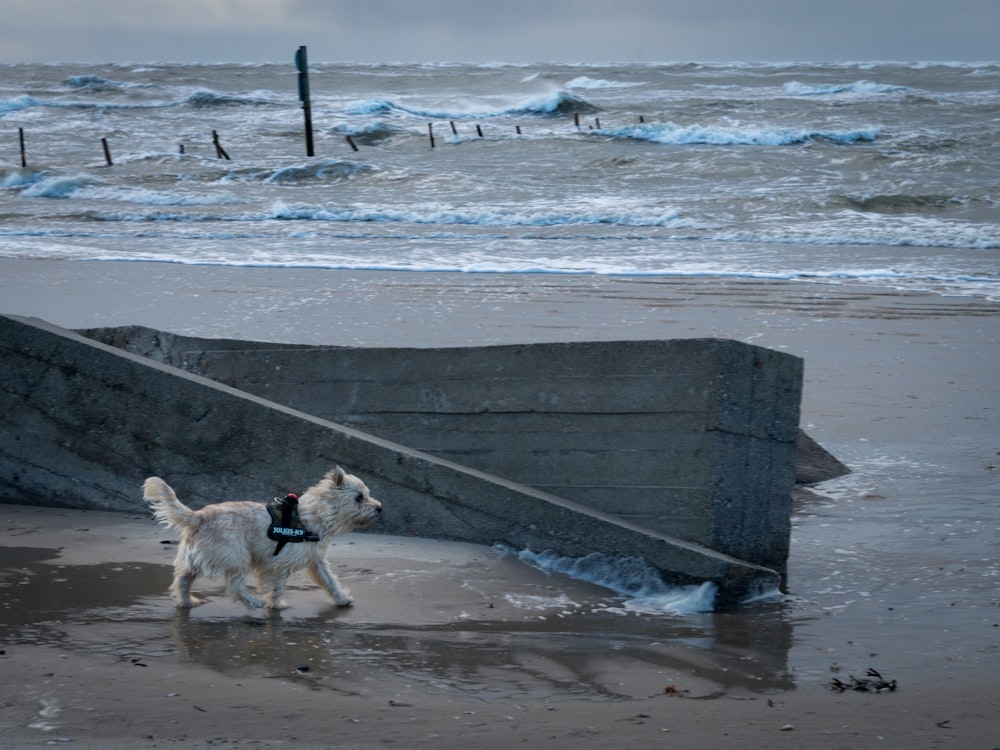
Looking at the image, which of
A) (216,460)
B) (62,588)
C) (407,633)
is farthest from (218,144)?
(407,633)

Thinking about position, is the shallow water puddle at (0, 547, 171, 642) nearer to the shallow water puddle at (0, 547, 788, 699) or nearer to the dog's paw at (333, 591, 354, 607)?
the shallow water puddle at (0, 547, 788, 699)

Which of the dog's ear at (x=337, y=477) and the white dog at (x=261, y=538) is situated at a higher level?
the dog's ear at (x=337, y=477)

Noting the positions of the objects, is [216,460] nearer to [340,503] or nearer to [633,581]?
[340,503]

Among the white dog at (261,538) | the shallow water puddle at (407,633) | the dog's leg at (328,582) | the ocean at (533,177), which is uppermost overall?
the ocean at (533,177)

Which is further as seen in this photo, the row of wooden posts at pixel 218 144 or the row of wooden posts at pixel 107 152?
the row of wooden posts at pixel 218 144

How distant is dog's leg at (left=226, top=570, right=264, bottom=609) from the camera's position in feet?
16.8

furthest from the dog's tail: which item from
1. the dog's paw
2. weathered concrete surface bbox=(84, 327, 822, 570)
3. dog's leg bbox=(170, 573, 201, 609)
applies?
weathered concrete surface bbox=(84, 327, 822, 570)

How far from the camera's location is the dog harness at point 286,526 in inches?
203

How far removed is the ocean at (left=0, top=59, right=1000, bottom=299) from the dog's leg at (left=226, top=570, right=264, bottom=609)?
1289 centimetres

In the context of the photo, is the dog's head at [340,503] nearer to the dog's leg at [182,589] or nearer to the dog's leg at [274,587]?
the dog's leg at [274,587]

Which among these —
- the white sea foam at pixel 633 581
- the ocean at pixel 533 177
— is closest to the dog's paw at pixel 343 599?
the white sea foam at pixel 633 581

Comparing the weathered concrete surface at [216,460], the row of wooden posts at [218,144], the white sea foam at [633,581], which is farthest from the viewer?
the row of wooden posts at [218,144]

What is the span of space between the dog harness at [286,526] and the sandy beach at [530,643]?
35 cm

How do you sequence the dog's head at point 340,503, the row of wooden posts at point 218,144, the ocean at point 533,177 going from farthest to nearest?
1. the row of wooden posts at point 218,144
2. the ocean at point 533,177
3. the dog's head at point 340,503
